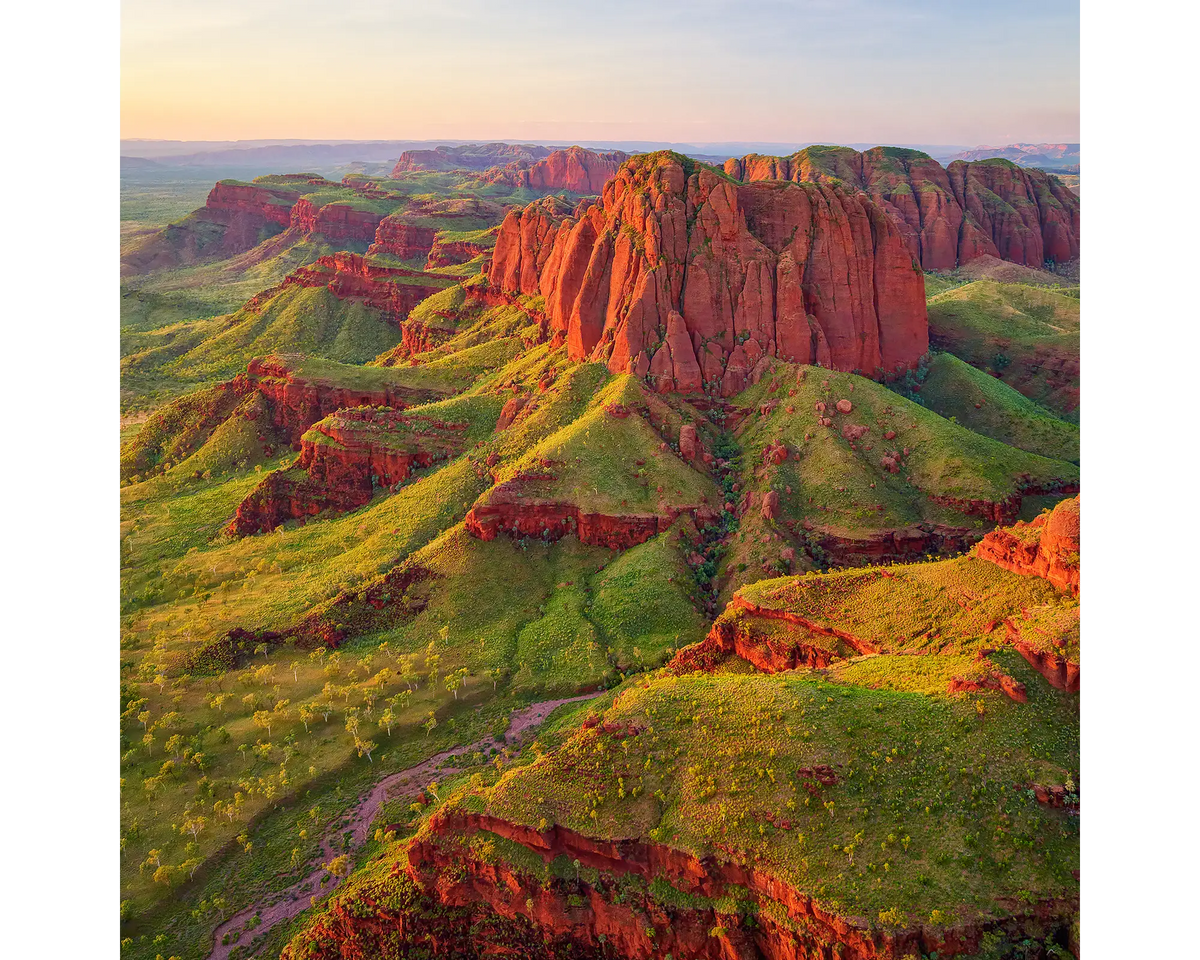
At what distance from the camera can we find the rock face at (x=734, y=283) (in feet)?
302

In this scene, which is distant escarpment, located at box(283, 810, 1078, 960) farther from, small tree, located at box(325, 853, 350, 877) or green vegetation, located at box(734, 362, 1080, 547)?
green vegetation, located at box(734, 362, 1080, 547)

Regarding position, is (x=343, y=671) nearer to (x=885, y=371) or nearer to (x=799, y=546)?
(x=799, y=546)

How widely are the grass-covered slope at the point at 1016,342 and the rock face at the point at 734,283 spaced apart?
824 inches

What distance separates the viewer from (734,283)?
3642 inches

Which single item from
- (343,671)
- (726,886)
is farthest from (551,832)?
(343,671)

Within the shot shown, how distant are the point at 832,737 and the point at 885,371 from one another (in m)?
71.4

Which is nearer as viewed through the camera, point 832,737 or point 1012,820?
point 1012,820

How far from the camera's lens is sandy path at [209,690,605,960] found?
149ft

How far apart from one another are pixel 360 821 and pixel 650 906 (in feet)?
84.6

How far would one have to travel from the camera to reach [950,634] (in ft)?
166

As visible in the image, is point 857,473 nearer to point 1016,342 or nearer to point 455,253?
point 1016,342

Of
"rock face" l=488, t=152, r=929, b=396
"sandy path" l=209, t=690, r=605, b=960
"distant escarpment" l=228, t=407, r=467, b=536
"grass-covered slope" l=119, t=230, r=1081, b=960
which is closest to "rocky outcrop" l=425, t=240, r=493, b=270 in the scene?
"grass-covered slope" l=119, t=230, r=1081, b=960

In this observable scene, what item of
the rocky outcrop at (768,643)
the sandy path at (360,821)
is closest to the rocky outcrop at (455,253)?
the sandy path at (360,821)

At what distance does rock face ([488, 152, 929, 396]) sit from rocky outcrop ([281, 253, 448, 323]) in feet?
264
